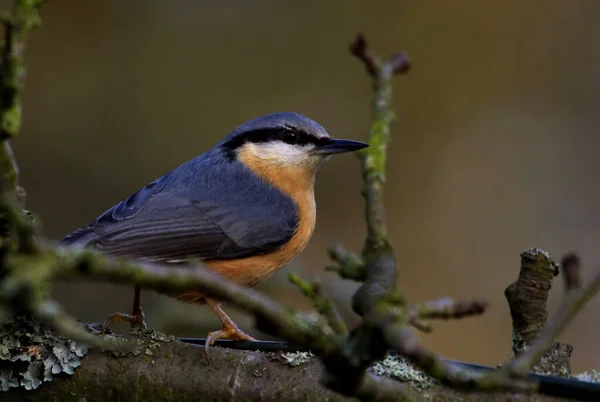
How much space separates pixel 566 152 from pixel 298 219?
306 cm

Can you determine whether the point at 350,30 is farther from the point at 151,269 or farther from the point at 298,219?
the point at 151,269

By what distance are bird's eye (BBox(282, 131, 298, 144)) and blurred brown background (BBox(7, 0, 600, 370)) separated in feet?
5.33

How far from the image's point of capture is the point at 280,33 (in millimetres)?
6195

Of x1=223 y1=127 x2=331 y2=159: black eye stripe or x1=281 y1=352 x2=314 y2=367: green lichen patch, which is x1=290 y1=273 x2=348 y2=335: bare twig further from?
x1=223 y1=127 x2=331 y2=159: black eye stripe

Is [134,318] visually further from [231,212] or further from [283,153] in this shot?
[283,153]

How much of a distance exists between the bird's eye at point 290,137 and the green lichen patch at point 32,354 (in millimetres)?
1819

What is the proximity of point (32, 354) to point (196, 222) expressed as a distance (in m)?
1.27

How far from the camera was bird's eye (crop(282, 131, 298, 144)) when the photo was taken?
3848 millimetres

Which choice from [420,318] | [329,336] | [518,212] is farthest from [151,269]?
[518,212]

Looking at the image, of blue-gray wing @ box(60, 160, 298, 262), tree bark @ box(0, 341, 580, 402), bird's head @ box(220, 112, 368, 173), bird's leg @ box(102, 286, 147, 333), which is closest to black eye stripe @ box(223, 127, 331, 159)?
bird's head @ box(220, 112, 368, 173)

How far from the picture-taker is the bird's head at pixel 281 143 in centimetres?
383

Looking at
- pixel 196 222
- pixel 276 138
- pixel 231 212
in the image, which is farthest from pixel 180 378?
pixel 276 138

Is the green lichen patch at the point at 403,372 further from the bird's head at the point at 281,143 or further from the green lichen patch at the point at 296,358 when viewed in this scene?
the bird's head at the point at 281,143

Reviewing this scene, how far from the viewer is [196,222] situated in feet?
11.2
